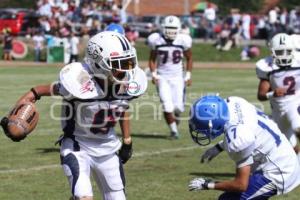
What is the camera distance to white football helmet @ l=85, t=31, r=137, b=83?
5750 mm

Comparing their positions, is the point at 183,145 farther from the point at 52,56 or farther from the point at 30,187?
the point at 52,56

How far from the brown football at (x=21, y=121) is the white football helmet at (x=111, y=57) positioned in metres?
0.58

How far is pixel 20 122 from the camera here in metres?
5.69

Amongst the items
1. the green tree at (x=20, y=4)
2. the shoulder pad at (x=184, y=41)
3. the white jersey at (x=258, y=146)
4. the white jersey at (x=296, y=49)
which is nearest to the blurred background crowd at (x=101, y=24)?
the green tree at (x=20, y=4)

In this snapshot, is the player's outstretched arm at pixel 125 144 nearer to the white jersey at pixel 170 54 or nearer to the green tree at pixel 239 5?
the white jersey at pixel 170 54

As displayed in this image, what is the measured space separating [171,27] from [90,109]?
622cm

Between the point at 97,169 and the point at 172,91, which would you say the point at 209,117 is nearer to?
the point at 97,169

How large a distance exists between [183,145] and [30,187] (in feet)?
11.5

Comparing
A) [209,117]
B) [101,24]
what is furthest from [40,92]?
[101,24]

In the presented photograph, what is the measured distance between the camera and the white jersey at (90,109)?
5.83 meters

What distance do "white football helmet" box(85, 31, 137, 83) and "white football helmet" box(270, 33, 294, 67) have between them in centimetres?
303

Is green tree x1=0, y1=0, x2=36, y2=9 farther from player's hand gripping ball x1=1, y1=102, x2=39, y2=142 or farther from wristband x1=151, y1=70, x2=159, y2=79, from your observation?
player's hand gripping ball x1=1, y1=102, x2=39, y2=142

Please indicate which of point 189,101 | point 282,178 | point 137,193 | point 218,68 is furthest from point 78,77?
point 218,68

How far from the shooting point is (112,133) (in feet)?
19.9
